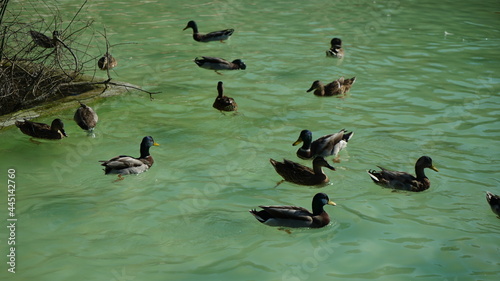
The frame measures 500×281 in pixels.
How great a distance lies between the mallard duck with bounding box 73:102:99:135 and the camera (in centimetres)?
1178

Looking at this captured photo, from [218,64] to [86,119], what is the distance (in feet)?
16.3

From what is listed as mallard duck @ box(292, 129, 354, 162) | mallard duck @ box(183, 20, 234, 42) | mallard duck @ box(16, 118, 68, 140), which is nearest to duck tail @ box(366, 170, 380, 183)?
mallard duck @ box(292, 129, 354, 162)

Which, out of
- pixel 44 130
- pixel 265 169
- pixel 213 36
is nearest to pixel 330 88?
pixel 265 169

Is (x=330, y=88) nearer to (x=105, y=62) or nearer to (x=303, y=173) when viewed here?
(x=303, y=173)

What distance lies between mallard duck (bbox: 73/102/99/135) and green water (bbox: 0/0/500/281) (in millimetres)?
233

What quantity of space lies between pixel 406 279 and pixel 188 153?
4845 millimetres

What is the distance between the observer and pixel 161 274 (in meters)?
7.34

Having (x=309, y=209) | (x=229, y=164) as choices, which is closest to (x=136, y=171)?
(x=229, y=164)

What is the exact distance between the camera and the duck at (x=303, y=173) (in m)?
9.88

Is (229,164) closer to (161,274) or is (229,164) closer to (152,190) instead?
(152,190)

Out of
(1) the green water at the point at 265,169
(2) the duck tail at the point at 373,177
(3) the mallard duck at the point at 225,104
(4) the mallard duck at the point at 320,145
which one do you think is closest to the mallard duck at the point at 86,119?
(1) the green water at the point at 265,169

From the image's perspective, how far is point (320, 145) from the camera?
35.9 feet

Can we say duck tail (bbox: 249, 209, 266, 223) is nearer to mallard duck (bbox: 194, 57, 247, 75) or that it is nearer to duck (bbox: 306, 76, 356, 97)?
duck (bbox: 306, 76, 356, 97)

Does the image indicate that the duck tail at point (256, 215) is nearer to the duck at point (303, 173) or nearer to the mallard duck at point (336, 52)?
the duck at point (303, 173)
